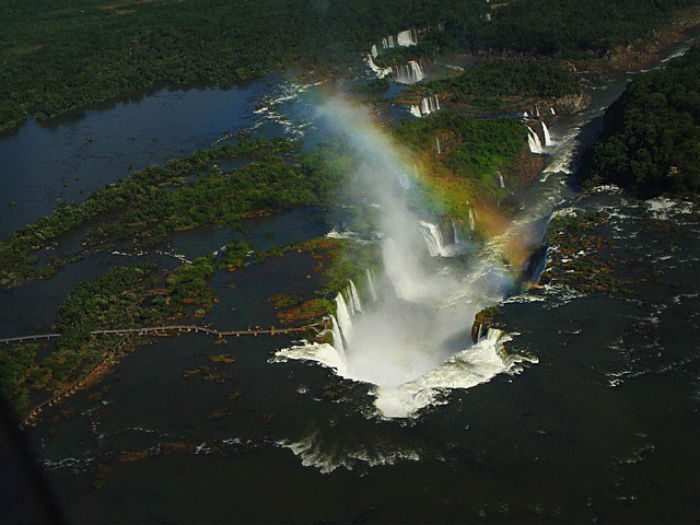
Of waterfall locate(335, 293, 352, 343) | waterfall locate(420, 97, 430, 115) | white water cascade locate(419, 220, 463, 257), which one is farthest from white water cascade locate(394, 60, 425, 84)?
waterfall locate(335, 293, 352, 343)

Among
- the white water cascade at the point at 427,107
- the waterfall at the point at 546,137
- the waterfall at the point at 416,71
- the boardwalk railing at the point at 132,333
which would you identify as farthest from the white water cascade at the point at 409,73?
the boardwalk railing at the point at 132,333

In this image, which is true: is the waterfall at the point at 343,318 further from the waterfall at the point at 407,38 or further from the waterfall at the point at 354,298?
the waterfall at the point at 407,38

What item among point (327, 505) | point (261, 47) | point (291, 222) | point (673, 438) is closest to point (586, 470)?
point (673, 438)

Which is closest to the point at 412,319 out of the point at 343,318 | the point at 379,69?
the point at 343,318

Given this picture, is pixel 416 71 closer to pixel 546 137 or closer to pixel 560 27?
pixel 560 27

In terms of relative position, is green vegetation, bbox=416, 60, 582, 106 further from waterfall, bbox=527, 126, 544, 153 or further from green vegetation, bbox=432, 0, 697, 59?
waterfall, bbox=527, 126, 544, 153
